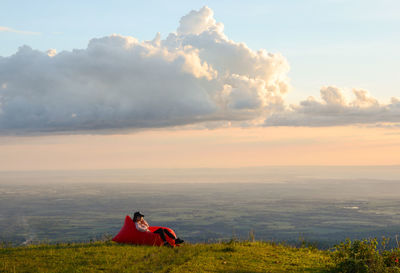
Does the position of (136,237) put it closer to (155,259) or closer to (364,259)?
(155,259)

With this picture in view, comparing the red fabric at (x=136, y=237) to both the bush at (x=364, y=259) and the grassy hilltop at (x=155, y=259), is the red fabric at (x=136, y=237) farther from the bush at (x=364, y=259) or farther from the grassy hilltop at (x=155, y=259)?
the bush at (x=364, y=259)

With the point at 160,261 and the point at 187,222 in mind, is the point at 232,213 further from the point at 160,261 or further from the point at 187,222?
the point at 160,261

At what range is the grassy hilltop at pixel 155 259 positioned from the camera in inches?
608

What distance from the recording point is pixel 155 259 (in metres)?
17.0

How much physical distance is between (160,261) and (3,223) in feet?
487

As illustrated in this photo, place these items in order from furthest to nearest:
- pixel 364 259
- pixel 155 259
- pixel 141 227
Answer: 1. pixel 141 227
2. pixel 155 259
3. pixel 364 259

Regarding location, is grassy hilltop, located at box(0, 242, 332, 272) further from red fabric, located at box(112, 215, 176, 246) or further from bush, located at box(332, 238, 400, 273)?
bush, located at box(332, 238, 400, 273)

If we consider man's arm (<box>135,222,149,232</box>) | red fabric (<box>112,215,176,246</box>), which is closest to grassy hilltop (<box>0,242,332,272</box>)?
red fabric (<box>112,215,176,246</box>)

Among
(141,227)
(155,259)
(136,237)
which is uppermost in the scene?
(141,227)

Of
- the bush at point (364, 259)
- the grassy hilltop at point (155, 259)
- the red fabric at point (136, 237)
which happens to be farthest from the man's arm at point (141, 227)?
the bush at point (364, 259)

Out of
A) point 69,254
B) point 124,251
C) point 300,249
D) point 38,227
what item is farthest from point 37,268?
point 38,227

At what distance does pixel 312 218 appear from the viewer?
172 meters

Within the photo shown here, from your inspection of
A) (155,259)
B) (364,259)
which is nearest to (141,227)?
(155,259)

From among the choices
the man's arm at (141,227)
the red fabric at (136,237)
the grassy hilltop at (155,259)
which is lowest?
the grassy hilltop at (155,259)
